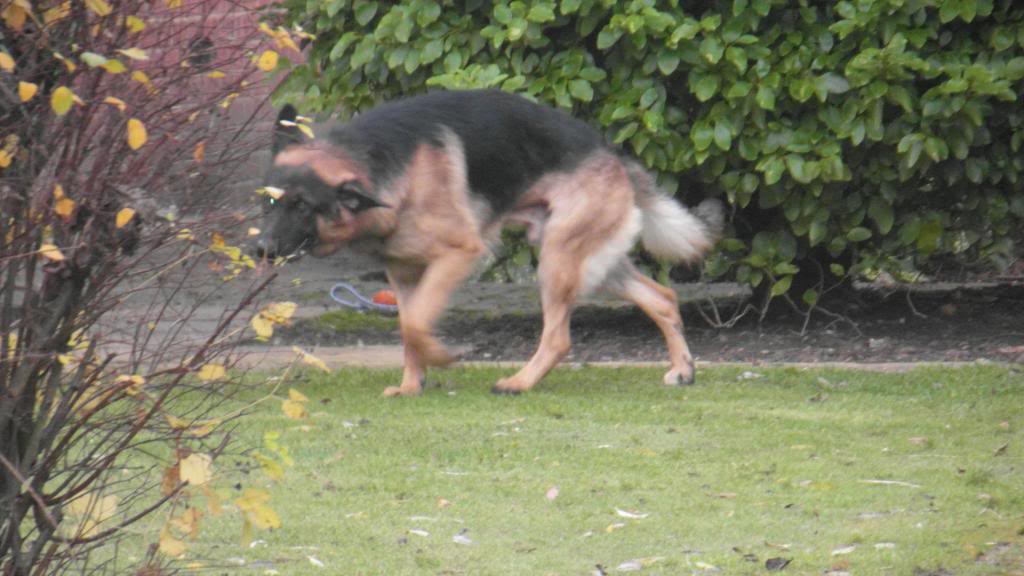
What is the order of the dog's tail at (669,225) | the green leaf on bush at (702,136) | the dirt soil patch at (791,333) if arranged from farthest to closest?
1. the dirt soil patch at (791,333)
2. the green leaf on bush at (702,136)
3. the dog's tail at (669,225)

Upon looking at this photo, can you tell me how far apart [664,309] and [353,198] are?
198 centimetres

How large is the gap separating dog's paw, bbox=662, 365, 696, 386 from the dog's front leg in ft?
4.10

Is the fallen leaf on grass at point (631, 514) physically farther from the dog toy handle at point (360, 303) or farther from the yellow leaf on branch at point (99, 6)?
the dog toy handle at point (360, 303)

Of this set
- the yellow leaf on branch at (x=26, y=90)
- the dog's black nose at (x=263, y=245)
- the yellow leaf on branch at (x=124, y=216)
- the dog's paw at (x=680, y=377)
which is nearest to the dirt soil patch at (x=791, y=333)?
the dog's paw at (x=680, y=377)

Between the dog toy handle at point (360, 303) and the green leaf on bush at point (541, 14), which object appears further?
the dog toy handle at point (360, 303)

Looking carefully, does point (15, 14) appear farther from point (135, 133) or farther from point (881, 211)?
point (881, 211)

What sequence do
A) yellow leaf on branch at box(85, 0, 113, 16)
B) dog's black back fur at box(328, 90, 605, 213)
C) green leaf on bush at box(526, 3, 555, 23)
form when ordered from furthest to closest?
green leaf on bush at box(526, 3, 555, 23) < dog's black back fur at box(328, 90, 605, 213) < yellow leaf on branch at box(85, 0, 113, 16)

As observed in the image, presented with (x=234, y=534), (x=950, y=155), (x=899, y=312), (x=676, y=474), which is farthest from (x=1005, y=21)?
(x=234, y=534)

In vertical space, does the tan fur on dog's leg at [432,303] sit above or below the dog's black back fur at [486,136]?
below

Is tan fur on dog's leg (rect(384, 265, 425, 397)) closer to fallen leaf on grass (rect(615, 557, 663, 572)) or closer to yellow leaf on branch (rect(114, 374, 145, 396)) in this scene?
fallen leaf on grass (rect(615, 557, 663, 572))

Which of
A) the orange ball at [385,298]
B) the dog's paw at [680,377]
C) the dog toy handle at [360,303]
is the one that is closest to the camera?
the dog's paw at [680,377]

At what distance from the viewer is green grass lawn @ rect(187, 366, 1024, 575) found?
15.5 feet

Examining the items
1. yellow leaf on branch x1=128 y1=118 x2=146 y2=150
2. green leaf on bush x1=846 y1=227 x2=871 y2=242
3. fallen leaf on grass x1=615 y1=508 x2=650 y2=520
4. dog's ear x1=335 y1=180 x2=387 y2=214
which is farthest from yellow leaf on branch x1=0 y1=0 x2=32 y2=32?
green leaf on bush x1=846 y1=227 x2=871 y2=242

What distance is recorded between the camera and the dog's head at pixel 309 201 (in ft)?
22.7
